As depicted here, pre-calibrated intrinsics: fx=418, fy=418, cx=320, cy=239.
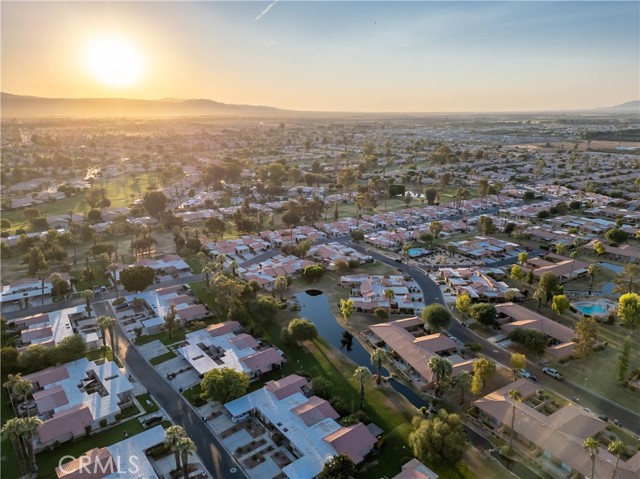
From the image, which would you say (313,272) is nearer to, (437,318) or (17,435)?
(437,318)

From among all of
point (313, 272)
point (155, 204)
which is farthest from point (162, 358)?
point (155, 204)

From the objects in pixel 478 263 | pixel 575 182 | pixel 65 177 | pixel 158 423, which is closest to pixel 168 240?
pixel 158 423

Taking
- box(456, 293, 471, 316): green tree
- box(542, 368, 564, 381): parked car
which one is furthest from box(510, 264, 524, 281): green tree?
box(542, 368, 564, 381): parked car

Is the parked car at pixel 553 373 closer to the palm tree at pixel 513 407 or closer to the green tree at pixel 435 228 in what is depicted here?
the palm tree at pixel 513 407

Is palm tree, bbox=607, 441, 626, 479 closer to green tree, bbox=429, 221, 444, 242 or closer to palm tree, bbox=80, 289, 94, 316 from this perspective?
palm tree, bbox=80, 289, 94, 316

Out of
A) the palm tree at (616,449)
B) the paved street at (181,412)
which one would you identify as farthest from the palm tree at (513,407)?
the paved street at (181,412)

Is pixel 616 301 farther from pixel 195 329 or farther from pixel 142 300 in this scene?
pixel 142 300
